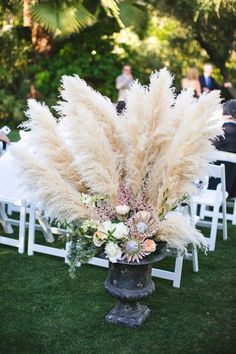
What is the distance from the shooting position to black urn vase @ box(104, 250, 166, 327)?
4.14 meters

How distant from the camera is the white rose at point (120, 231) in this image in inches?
155

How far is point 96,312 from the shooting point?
4.55 metres

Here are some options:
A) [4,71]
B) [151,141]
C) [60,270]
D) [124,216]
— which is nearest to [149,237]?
[124,216]

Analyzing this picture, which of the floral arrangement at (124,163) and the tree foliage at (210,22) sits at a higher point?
the tree foliage at (210,22)

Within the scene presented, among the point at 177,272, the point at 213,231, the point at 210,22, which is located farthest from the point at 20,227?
the point at 210,22

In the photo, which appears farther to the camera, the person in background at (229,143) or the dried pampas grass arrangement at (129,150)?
the person in background at (229,143)

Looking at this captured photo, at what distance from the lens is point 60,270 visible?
17.6ft

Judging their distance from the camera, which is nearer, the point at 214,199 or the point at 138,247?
the point at 138,247

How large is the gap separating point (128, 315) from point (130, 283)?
323 mm

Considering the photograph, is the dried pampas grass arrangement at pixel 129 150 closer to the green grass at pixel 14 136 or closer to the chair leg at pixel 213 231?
the chair leg at pixel 213 231

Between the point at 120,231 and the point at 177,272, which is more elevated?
the point at 120,231

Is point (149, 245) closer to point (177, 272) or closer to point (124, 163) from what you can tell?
point (124, 163)

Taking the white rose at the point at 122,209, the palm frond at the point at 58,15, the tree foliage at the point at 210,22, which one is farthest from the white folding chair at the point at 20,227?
the tree foliage at the point at 210,22

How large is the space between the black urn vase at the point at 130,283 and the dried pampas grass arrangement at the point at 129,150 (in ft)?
0.97
